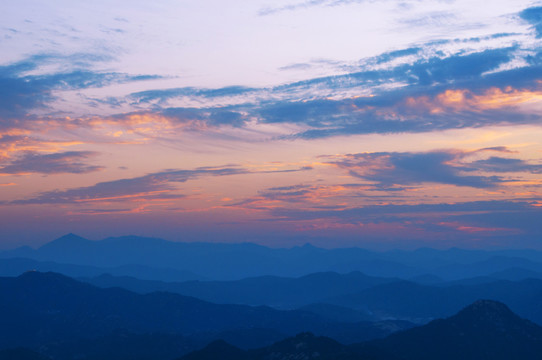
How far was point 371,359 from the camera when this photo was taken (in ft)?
649

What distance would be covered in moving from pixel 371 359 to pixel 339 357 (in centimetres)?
1202

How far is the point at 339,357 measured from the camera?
197m
